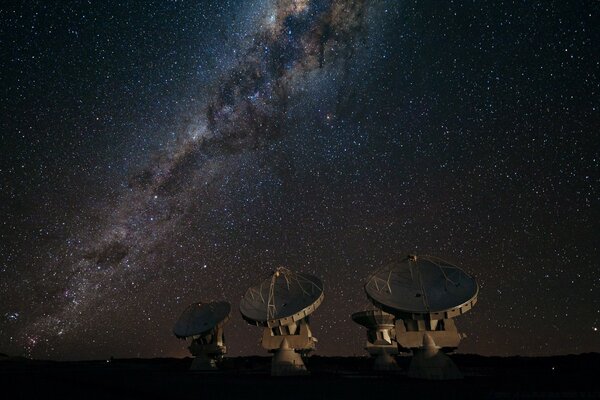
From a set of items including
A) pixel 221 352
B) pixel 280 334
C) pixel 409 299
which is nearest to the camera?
pixel 409 299

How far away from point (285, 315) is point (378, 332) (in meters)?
13.2

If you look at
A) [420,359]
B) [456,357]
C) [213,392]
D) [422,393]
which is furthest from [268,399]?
[456,357]

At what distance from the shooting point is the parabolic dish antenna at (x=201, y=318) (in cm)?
3894

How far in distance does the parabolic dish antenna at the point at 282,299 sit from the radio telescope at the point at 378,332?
9.17 m

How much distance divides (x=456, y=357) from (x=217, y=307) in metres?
39.5

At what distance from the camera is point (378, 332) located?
3969 cm

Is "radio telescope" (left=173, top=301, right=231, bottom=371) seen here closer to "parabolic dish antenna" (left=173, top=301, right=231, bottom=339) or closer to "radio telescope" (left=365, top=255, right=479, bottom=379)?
"parabolic dish antenna" (left=173, top=301, right=231, bottom=339)

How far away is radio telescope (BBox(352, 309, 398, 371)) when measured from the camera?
39.0 meters

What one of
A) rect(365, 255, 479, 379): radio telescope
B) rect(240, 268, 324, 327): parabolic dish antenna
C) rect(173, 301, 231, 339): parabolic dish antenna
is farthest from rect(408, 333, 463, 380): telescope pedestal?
rect(173, 301, 231, 339): parabolic dish antenna

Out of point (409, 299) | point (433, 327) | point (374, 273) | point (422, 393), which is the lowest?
point (422, 393)

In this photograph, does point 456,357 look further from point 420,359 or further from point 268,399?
point 268,399

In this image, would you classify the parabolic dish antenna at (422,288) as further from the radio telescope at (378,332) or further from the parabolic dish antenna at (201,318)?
the parabolic dish antenna at (201,318)

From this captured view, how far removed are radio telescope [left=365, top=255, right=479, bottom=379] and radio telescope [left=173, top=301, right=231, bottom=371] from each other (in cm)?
1654

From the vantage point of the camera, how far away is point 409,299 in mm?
25625
